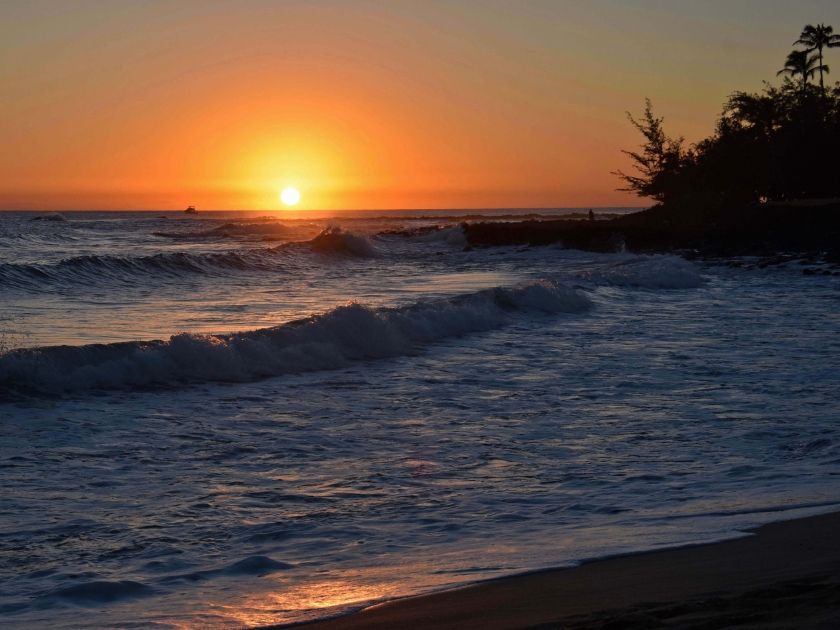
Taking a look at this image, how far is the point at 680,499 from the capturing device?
220 inches

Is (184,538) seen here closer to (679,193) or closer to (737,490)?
(737,490)

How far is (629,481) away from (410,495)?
5.59ft

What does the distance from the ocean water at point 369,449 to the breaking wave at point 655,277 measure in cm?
775

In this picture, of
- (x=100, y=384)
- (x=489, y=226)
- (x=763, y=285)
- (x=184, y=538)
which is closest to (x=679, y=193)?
(x=489, y=226)

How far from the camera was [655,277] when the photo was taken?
25391 mm

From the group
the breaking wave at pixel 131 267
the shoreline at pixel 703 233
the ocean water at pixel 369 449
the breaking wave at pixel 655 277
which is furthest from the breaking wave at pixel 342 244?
the ocean water at pixel 369 449

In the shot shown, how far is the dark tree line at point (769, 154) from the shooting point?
4794 centimetres

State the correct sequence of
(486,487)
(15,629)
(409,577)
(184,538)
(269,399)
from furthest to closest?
(269,399)
(486,487)
(184,538)
(409,577)
(15,629)

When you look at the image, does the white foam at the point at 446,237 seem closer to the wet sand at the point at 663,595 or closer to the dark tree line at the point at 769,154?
the dark tree line at the point at 769,154

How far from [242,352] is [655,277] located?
17.5m

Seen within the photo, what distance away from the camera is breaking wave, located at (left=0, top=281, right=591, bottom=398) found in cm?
960

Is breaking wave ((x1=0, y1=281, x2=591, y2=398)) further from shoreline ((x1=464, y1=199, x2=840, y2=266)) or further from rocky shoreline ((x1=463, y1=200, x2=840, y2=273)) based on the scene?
shoreline ((x1=464, y1=199, x2=840, y2=266))

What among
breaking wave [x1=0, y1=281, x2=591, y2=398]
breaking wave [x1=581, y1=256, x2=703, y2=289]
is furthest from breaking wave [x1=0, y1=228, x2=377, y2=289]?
breaking wave [x1=581, y1=256, x2=703, y2=289]

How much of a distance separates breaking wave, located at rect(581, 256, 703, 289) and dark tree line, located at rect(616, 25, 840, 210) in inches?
925
